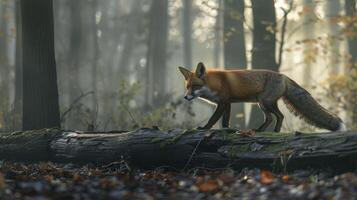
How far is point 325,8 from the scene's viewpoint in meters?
51.5

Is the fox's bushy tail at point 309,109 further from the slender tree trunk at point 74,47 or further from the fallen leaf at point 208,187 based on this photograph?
the slender tree trunk at point 74,47

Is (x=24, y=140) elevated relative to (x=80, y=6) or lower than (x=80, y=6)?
lower

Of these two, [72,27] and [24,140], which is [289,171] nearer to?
[24,140]

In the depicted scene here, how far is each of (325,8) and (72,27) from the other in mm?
27741

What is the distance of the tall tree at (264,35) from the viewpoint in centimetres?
1670

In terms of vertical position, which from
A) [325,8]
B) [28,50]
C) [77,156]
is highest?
[325,8]

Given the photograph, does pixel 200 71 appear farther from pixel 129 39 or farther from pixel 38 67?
pixel 129 39

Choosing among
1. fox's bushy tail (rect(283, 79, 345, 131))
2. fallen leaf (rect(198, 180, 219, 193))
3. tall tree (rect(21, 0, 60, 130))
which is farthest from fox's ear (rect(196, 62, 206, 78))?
fallen leaf (rect(198, 180, 219, 193))

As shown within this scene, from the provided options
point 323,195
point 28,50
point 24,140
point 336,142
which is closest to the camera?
point 323,195

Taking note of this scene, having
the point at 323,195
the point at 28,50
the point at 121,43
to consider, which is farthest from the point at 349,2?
the point at 121,43

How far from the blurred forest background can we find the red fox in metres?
2.49

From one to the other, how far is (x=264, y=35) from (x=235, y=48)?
9.22ft

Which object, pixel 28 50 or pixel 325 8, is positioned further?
pixel 325 8

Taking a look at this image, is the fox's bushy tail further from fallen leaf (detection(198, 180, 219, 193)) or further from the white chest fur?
fallen leaf (detection(198, 180, 219, 193))
